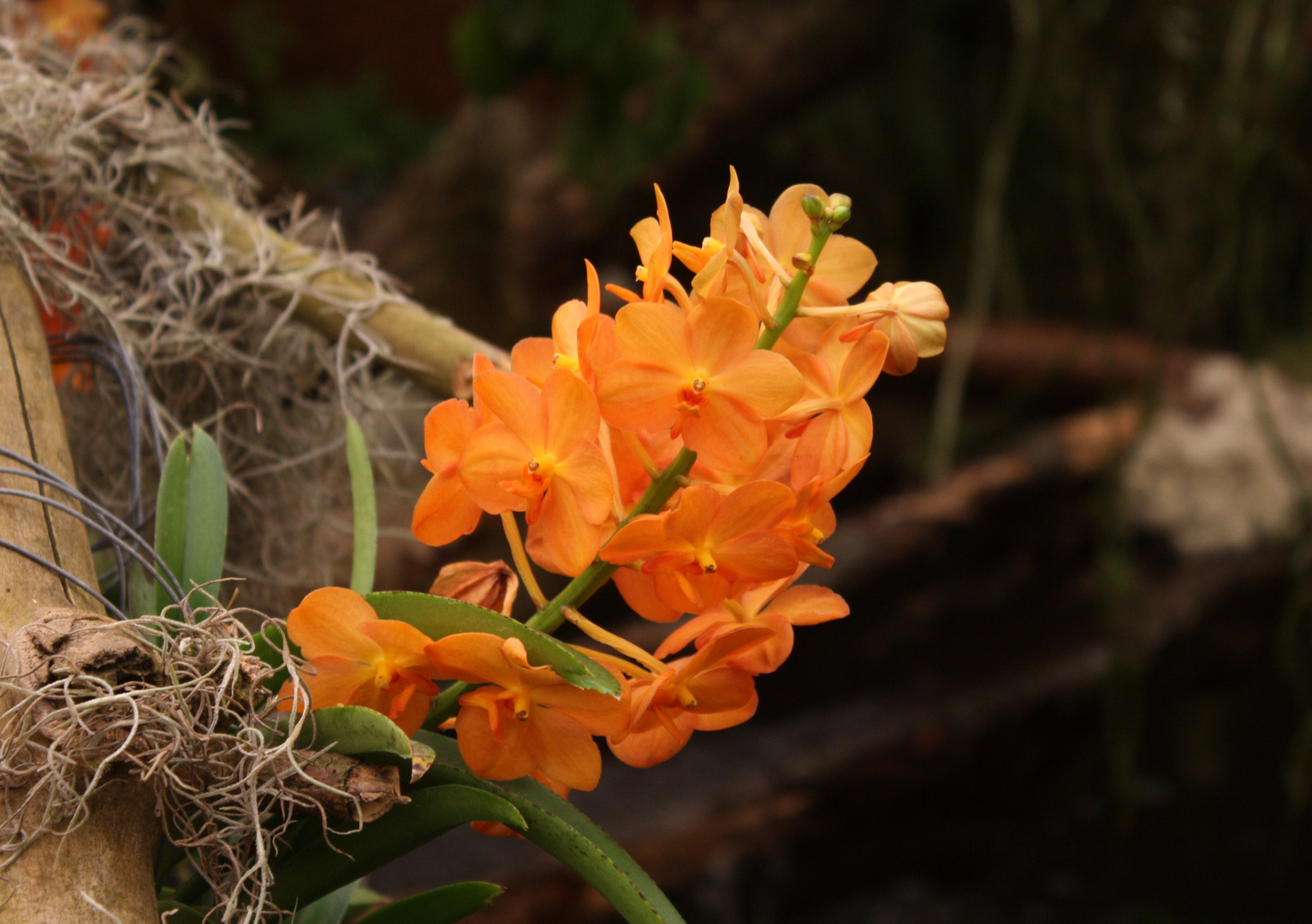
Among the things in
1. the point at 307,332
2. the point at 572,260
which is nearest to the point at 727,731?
the point at 572,260

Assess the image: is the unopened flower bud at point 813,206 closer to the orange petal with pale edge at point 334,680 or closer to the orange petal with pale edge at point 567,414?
the orange petal with pale edge at point 567,414

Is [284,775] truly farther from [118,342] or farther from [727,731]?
[727,731]

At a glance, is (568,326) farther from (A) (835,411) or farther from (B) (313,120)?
(B) (313,120)

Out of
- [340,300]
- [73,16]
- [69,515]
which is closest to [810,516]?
[69,515]

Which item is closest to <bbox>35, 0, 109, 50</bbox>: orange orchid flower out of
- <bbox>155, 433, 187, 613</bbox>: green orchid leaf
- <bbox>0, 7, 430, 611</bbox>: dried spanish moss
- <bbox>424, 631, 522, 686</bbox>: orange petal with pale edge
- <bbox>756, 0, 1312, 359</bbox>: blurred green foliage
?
<bbox>0, 7, 430, 611</bbox>: dried spanish moss

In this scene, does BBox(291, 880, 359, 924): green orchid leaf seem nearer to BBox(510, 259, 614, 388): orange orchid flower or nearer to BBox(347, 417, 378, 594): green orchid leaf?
BBox(347, 417, 378, 594): green orchid leaf

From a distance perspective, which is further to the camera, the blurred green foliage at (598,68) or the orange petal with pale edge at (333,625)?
the blurred green foliage at (598,68)

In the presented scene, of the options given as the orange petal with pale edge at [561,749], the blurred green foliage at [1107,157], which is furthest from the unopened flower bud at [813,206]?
Result: the blurred green foliage at [1107,157]
